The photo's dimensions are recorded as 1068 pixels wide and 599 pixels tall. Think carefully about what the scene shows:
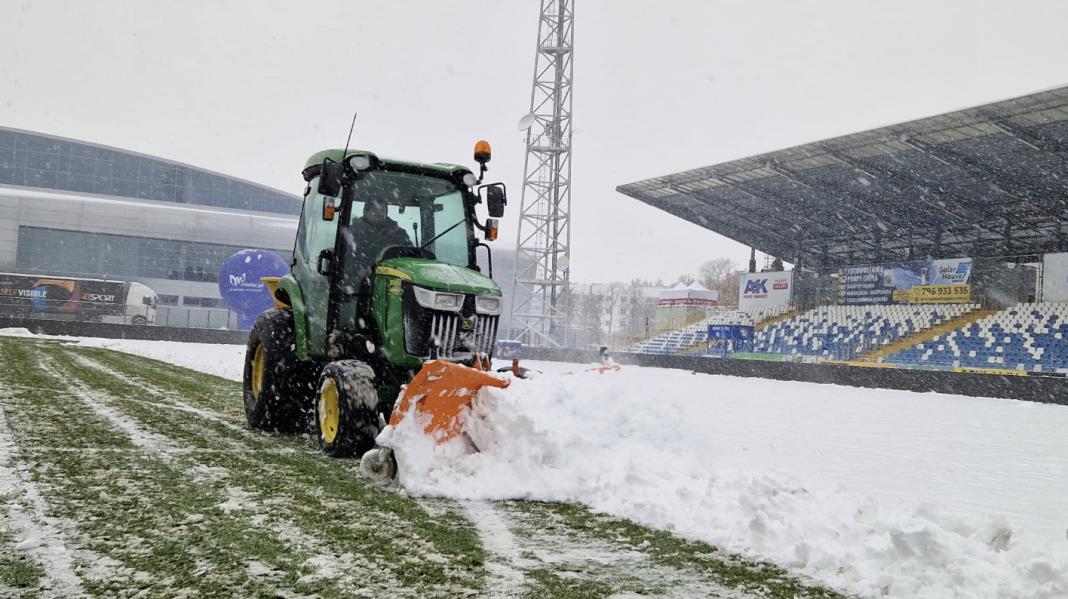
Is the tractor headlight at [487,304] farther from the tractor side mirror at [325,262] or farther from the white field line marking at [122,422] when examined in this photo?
the white field line marking at [122,422]

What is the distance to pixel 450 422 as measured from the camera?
4.64 metres

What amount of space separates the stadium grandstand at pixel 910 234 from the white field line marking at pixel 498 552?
18618 millimetres

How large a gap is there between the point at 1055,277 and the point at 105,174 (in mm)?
55963

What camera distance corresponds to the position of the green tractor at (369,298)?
548cm

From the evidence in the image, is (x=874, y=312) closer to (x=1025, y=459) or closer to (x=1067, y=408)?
(x=1067, y=408)

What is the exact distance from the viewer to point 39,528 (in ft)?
10.7

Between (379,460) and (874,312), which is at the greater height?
(874,312)

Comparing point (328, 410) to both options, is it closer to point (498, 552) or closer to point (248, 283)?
point (498, 552)

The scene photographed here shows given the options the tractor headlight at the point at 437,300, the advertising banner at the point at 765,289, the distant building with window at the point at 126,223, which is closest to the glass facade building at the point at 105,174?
the distant building with window at the point at 126,223

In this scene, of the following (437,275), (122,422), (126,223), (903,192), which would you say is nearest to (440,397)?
(437,275)

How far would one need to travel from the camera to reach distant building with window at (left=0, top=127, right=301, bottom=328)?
44.0 m

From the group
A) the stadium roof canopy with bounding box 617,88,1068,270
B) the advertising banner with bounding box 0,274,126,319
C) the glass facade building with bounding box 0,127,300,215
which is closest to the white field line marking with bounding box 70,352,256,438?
the stadium roof canopy with bounding box 617,88,1068,270

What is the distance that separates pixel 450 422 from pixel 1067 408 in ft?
49.8

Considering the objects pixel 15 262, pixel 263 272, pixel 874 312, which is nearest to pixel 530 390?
pixel 263 272
